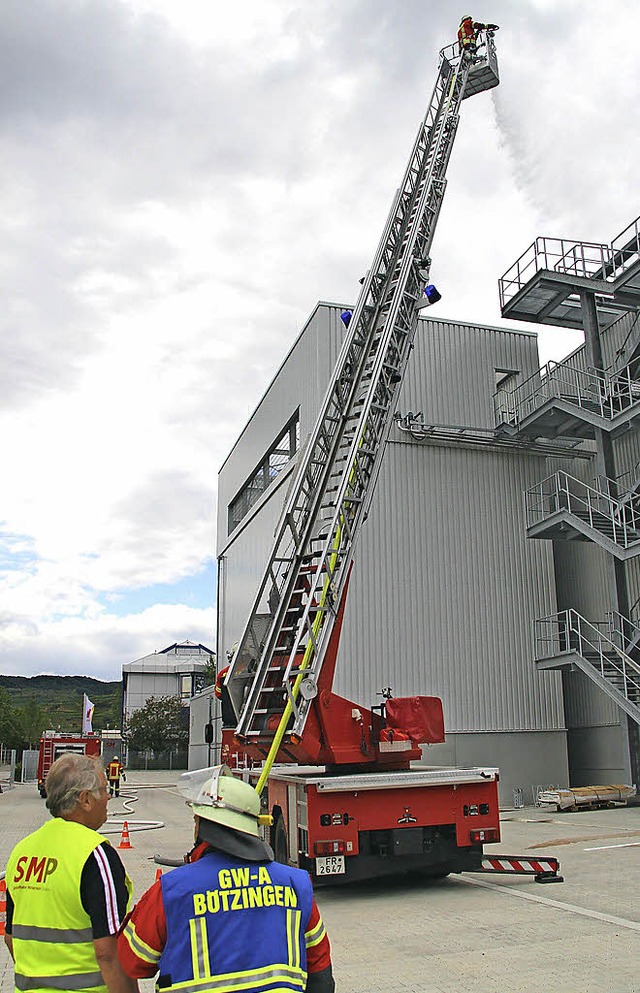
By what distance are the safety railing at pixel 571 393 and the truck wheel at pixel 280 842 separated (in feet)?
48.3

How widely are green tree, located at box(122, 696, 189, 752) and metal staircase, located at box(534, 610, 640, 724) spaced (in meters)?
56.6

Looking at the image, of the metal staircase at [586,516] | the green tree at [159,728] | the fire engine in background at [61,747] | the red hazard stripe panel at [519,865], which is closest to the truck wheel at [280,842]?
the red hazard stripe panel at [519,865]

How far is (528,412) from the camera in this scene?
26156mm

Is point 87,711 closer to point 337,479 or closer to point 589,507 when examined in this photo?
point 589,507

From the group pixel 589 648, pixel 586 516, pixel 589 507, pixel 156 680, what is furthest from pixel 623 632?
pixel 156 680

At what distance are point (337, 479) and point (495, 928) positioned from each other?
663 centimetres

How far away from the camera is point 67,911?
11.0ft

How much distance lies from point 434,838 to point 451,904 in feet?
3.22

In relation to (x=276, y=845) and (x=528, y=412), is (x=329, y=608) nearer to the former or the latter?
(x=276, y=845)

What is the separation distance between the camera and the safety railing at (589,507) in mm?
22781

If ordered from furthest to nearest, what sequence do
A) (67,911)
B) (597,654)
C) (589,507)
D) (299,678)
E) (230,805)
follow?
(597,654) < (589,507) < (299,678) < (67,911) < (230,805)

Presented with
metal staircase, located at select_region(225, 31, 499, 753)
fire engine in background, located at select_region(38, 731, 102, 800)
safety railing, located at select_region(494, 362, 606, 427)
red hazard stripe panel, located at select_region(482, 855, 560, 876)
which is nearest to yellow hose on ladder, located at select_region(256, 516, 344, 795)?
metal staircase, located at select_region(225, 31, 499, 753)

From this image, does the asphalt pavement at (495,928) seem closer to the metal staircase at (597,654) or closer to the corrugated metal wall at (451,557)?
the metal staircase at (597,654)

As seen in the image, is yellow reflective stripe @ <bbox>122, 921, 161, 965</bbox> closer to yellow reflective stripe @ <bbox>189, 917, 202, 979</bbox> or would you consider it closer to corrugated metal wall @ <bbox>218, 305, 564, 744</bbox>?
Result: yellow reflective stripe @ <bbox>189, 917, 202, 979</bbox>
